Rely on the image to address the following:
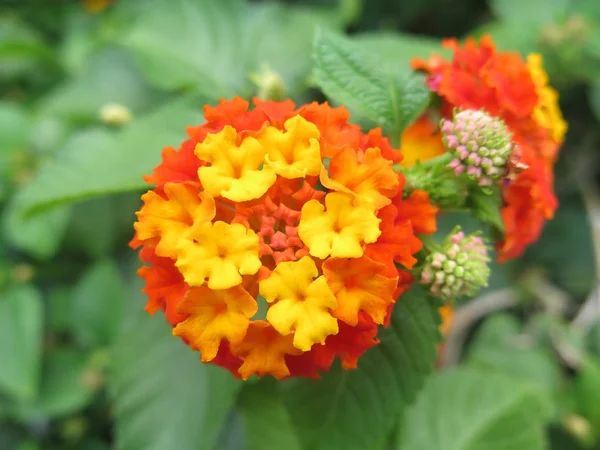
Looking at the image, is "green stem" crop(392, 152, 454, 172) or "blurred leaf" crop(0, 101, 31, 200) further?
"blurred leaf" crop(0, 101, 31, 200)

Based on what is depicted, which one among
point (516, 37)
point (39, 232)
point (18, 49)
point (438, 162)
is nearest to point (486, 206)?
point (438, 162)

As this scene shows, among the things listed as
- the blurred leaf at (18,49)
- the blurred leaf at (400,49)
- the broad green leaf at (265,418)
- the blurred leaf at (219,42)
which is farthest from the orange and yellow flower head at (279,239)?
the blurred leaf at (18,49)

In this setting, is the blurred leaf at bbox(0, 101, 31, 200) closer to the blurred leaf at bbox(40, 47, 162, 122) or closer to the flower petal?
the blurred leaf at bbox(40, 47, 162, 122)

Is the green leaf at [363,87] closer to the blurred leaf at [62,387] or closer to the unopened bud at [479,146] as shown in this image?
the unopened bud at [479,146]

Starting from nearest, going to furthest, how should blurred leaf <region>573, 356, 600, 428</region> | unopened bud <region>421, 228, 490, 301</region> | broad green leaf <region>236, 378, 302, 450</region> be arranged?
unopened bud <region>421, 228, 490, 301</region>
broad green leaf <region>236, 378, 302, 450</region>
blurred leaf <region>573, 356, 600, 428</region>

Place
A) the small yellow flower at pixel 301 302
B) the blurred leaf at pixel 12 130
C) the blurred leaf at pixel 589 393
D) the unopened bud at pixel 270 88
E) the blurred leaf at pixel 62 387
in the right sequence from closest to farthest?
the small yellow flower at pixel 301 302, the unopened bud at pixel 270 88, the blurred leaf at pixel 589 393, the blurred leaf at pixel 62 387, the blurred leaf at pixel 12 130

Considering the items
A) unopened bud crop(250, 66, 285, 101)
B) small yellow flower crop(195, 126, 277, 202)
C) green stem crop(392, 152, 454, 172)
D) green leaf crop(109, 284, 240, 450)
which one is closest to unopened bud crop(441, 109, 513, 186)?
green stem crop(392, 152, 454, 172)
